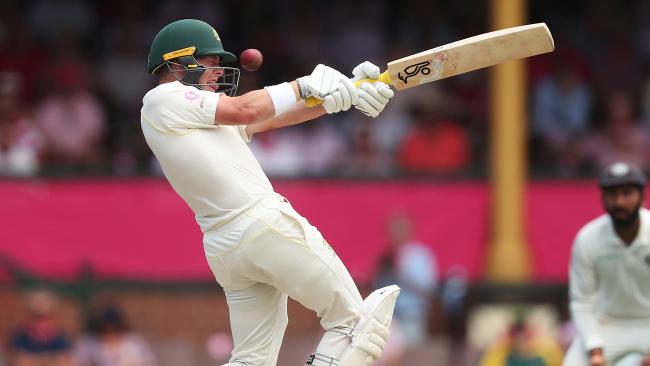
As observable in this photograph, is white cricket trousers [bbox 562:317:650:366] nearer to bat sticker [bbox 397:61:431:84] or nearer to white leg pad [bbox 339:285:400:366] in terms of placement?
white leg pad [bbox 339:285:400:366]

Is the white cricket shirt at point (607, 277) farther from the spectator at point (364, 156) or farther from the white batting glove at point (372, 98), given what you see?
the spectator at point (364, 156)

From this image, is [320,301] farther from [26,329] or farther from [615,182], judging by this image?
[26,329]

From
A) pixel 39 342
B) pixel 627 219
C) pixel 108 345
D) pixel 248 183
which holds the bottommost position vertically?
pixel 39 342

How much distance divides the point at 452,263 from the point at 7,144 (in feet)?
12.6

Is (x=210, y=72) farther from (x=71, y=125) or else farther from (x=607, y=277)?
(x=71, y=125)

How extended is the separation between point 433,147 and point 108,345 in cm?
327

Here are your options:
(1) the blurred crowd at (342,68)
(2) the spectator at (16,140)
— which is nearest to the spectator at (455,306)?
(1) the blurred crowd at (342,68)

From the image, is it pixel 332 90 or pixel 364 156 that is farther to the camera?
pixel 364 156

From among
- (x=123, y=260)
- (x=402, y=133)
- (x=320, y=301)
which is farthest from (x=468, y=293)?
(x=320, y=301)

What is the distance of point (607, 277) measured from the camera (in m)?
7.10

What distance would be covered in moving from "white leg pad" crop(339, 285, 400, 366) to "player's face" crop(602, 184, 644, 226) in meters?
1.59

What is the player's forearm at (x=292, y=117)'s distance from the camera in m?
6.11

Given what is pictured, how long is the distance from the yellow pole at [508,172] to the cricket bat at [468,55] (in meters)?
5.61

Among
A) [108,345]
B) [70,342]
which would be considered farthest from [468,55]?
[70,342]
